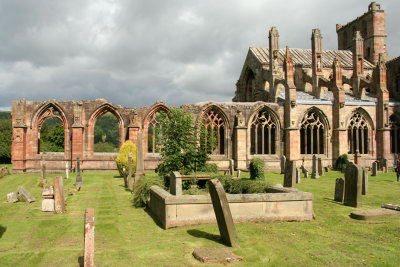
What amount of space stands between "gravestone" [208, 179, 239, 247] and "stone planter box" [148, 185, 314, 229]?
144 cm

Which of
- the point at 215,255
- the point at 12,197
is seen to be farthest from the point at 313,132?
the point at 215,255

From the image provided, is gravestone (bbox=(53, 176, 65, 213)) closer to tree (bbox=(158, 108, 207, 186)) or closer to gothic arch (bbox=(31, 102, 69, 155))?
tree (bbox=(158, 108, 207, 186))

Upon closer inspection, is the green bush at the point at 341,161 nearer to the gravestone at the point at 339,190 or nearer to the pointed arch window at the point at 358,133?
the pointed arch window at the point at 358,133

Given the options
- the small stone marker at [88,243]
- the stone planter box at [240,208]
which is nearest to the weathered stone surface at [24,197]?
the stone planter box at [240,208]

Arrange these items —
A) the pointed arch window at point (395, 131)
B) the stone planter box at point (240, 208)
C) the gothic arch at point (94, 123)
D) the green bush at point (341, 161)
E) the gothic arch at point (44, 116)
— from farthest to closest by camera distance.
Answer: the pointed arch window at point (395, 131) < the green bush at point (341, 161) < the gothic arch at point (94, 123) < the gothic arch at point (44, 116) < the stone planter box at point (240, 208)

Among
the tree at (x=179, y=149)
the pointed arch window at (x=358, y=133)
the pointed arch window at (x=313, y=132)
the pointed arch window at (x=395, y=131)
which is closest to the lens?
the tree at (x=179, y=149)

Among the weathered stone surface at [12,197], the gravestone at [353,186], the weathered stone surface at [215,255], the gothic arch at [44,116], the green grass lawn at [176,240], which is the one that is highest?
the gothic arch at [44,116]

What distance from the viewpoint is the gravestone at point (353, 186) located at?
35.7 ft

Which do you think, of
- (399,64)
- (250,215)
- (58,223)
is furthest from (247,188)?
(399,64)

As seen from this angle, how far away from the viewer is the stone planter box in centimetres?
838

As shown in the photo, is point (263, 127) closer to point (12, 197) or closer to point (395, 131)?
point (395, 131)

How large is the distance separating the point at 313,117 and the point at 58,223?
22349mm

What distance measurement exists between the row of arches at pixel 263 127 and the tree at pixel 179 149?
9.99 metres

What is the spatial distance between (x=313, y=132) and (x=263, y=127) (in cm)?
534
